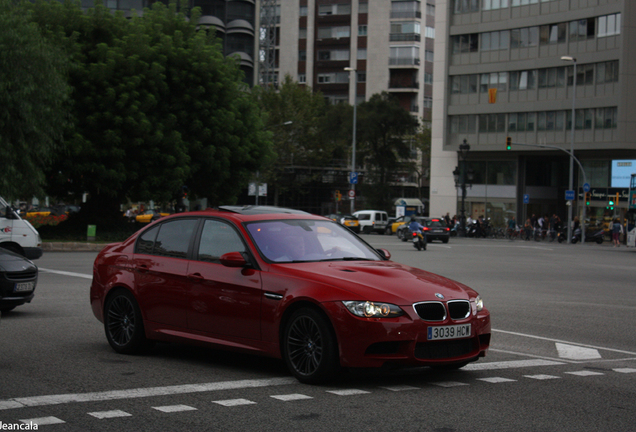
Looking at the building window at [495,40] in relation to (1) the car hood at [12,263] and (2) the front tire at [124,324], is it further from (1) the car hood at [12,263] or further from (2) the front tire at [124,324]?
(2) the front tire at [124,324]

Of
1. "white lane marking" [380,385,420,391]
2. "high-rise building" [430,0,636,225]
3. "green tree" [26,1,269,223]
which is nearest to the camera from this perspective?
"white lane marking" [380,385,420,391]

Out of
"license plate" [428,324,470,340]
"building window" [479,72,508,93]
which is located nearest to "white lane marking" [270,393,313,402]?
"license plate" [428,324,470,340]

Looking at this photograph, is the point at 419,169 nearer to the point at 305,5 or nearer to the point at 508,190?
the point at 305,5

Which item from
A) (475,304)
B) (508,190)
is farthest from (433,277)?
(508,190)

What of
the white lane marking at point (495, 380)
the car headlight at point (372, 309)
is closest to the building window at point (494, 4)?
the white lane marking at point (495, 380)

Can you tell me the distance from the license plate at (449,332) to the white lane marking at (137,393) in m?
1.25

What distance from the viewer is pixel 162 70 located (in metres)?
35.0

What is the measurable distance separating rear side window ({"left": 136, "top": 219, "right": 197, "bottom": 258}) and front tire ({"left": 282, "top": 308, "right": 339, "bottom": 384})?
170cm

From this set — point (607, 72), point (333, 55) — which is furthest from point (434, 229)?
point (333, 55)

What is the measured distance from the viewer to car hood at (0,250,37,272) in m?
11.2

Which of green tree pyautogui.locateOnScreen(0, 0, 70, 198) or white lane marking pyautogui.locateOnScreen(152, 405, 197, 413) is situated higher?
green tree pyautogui.locateOnScreen(0, 0, 70, 198)

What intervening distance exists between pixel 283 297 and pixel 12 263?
19.2ft

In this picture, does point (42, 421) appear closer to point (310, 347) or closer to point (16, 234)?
point (310, 347)

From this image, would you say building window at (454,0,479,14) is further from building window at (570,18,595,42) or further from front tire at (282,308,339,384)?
front tire at (282,308,339,384)
